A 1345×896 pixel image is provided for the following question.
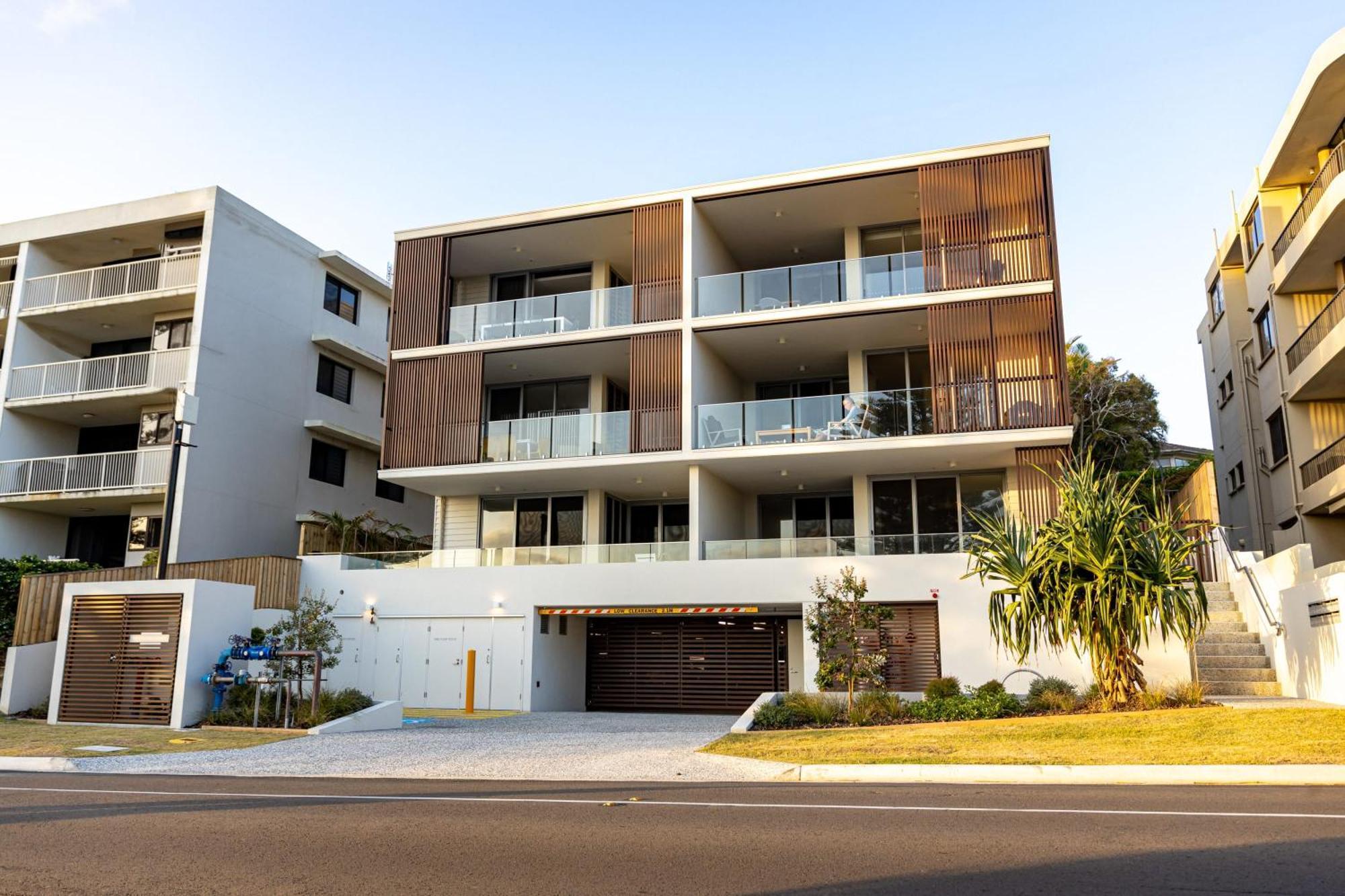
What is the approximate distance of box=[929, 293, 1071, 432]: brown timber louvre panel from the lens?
21484 millimetres

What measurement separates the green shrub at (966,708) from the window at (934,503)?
306 inches

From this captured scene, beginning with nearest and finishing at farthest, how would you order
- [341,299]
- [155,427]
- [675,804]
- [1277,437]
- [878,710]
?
[675,804] → [878,710] → [1277,437] → [155,427] → [341,299]

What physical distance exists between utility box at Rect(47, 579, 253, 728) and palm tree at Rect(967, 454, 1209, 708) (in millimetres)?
13616

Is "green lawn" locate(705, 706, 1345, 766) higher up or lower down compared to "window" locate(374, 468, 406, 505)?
lower down

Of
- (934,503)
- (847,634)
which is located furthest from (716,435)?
(847,634)

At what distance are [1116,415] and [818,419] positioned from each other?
54.9ft

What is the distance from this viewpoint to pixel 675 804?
8844 millimetres

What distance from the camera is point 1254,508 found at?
28172mm

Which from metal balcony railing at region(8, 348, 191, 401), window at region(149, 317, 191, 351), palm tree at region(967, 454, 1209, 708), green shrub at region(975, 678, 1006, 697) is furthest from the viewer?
window at region(149, 317, 191, 351)

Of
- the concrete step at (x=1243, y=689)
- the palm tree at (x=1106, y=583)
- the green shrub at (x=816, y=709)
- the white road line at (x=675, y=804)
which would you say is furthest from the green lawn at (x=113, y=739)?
the concrete step at (x=1243, y=689)

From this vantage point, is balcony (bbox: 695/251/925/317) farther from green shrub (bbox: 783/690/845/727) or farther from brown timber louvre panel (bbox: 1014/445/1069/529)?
green shrub (bbox: 783/690/845/727)

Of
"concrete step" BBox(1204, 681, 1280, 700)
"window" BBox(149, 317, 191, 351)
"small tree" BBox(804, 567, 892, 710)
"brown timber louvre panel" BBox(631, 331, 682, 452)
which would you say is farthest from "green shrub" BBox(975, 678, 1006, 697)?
"window" BBox(149, 317, 191, 351)

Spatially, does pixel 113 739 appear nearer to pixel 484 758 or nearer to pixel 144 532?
pixel 484 758

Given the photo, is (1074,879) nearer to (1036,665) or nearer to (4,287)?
(1036,665)
